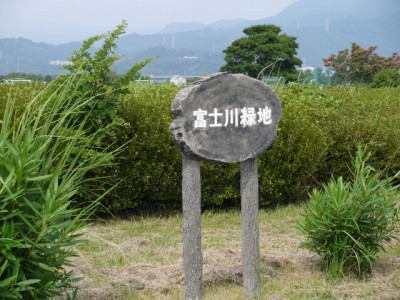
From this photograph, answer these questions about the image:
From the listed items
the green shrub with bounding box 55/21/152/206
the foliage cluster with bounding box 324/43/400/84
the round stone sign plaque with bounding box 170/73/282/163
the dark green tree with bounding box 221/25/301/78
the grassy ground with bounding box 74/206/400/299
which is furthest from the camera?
the foliage cluster with bounding box 324/43/400/84

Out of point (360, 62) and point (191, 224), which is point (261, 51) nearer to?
point (360, 62)

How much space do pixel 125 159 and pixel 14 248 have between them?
3370mm

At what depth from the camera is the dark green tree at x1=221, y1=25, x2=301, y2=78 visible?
105ft

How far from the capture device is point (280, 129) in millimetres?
7258

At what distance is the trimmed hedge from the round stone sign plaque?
193 centimetres

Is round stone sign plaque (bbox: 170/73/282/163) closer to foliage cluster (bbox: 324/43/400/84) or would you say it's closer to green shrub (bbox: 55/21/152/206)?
green shrub (bbox: 55/21/152/206)

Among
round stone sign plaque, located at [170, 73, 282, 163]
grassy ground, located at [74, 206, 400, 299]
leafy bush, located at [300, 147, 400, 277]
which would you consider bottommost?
grassy ground, located at [74, 206, 400, 299]

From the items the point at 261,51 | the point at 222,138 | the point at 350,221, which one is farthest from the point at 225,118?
the point at 261,51

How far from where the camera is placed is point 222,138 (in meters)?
4.29

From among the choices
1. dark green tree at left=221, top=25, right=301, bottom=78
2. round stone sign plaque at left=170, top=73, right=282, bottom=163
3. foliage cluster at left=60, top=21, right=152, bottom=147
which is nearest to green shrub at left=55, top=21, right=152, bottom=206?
foliage cluster at left=60, top=21, right=152, bottom=147

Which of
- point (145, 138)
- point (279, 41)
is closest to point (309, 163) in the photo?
point (145, 138)

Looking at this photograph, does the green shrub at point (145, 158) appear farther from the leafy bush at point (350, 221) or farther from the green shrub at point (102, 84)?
the leafy bush at point (350, 221)

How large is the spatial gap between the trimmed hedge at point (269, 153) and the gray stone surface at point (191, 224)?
1866 mm

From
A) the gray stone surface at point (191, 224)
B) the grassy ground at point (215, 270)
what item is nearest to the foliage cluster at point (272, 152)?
the grassy ground at point (215, 270)
